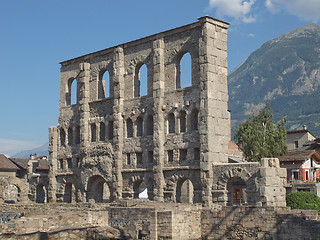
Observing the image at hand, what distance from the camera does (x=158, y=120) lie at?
131 feet

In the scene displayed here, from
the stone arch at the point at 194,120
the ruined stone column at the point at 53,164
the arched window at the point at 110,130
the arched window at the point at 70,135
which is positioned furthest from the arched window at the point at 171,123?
the ruined stone column at the point at 53,164

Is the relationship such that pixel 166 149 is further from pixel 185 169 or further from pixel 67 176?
pixel 67 176

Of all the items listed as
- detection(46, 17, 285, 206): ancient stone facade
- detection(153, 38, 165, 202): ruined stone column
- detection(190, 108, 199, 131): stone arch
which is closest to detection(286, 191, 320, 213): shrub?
detection(46, 17, 285, 206): ancient stone facade

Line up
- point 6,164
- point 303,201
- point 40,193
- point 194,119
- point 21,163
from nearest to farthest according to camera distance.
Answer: point 303,201, point 194,119, point 40,193, point 6,164, point 21,163

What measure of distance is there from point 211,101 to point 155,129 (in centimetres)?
547

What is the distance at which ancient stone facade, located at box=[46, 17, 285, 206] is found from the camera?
36.9 meters

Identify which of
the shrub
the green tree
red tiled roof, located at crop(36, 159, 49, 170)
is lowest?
the shrub

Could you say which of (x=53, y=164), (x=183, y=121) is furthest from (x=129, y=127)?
(x=53, y=164)

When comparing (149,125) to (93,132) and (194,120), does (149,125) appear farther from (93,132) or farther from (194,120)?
(93,132)

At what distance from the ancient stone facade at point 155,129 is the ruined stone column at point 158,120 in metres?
0.08

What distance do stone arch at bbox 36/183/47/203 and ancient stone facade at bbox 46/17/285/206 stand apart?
2.60 metres

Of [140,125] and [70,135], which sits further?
[70,135]

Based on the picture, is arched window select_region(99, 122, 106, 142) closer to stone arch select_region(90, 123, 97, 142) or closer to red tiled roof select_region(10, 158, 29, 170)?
stone arch select_region(90, 123, 97, 142)

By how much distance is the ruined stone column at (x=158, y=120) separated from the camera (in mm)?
39406
